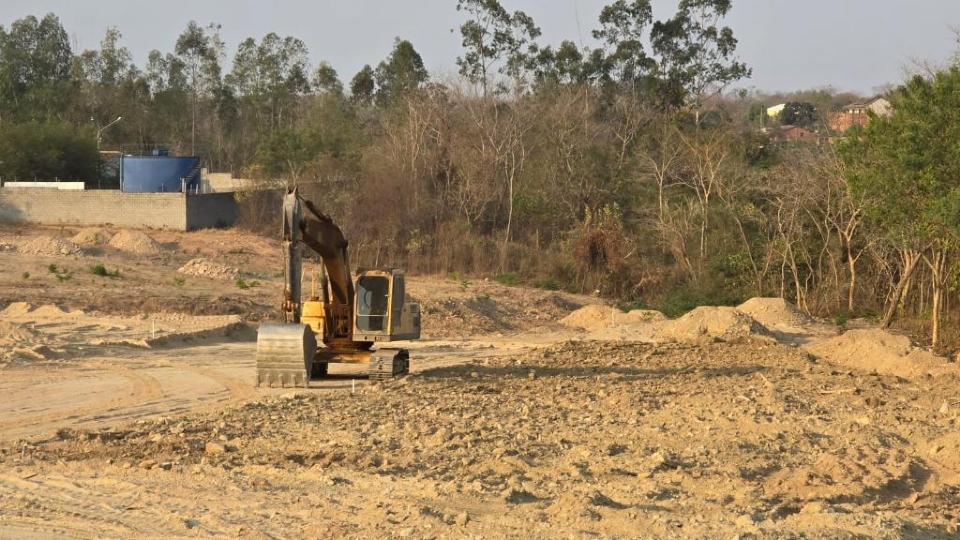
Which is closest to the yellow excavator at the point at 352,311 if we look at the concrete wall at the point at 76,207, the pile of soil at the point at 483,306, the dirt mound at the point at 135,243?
the pile of soil at the point at 483,306

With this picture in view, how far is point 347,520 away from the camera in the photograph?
434 inches

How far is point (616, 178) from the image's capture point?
50531 mm

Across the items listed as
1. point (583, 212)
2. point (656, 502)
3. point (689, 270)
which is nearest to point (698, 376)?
point (656, 502)

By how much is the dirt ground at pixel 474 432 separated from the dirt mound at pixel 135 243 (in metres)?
9.61

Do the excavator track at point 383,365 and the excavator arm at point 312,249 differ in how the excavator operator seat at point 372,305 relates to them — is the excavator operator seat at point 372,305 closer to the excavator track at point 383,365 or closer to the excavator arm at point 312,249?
the excavator arm at point 312,249

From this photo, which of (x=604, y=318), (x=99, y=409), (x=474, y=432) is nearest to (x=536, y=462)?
(x=474, y=432)

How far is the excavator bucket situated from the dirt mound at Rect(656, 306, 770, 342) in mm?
14975

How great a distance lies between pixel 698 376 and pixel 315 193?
30.3m

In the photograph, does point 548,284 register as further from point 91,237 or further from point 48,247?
point 48,247

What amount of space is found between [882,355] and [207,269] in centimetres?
2200

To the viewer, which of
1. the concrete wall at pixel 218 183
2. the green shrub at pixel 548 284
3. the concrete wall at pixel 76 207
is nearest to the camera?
the green shrub at pixel 548 284

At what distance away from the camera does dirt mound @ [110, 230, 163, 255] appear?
43.3 metres

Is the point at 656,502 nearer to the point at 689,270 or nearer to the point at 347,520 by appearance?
the point at 347,520

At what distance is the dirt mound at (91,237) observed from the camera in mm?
44191
